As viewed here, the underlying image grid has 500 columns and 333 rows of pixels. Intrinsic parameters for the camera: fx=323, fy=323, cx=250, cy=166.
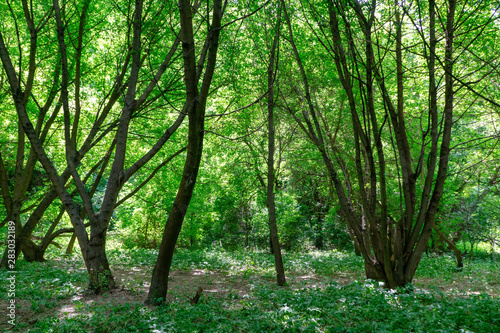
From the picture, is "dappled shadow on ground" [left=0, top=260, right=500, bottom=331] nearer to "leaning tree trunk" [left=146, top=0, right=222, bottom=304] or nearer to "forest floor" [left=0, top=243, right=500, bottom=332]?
"forest floor" [left=0, top=243, right=500, bottom=332]

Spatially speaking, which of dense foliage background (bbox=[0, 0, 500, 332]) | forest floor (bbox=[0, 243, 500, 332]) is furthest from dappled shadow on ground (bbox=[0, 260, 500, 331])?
dense foliage background (bbox=[0, 0, 500, 332])

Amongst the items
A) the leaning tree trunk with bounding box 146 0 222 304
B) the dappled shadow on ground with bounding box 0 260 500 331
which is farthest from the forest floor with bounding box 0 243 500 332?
the leaning tree trunk with bounding box 146 0 222 304

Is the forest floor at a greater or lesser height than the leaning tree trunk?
lesser

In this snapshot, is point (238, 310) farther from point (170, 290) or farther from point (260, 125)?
point (260, 125)

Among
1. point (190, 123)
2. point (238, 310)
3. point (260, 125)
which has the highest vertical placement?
point (260, 125)

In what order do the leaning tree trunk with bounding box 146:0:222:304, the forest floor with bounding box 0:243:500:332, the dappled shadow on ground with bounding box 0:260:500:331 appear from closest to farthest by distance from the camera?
1. the forest floor with bounding box 0:243:500:332
2. the leaning tree trunk with bounding box 146:0:222:304
3. the dappled shadow on ground with bounding box 0:260:500:331

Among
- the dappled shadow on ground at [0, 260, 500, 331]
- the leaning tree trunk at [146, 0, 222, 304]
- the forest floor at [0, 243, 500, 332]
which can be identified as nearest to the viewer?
the forest floor at [0, 243, 500, 332]

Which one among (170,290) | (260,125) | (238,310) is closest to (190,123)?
(238,310)

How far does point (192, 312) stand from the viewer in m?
4.13

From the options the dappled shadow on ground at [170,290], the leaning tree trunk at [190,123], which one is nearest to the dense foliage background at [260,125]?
the leaning tree trunk at [190,123]

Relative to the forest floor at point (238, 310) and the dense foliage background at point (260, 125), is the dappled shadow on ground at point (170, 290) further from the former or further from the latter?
the dense foliage background at point (260, 125)

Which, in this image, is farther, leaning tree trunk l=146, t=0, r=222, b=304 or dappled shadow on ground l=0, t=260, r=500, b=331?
dappled shadow on ground l=0, t=260, r=500, b=331

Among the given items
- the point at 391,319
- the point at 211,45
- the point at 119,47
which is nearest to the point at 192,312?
the point at 391,319

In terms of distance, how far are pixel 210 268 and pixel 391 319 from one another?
6805 mm
